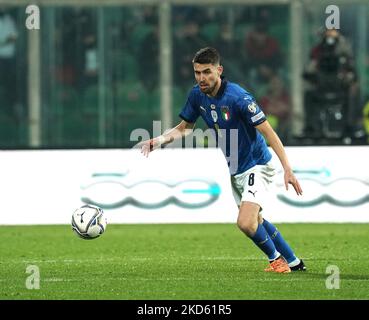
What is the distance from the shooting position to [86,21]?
20.5 metres

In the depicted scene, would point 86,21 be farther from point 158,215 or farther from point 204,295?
point 204,295

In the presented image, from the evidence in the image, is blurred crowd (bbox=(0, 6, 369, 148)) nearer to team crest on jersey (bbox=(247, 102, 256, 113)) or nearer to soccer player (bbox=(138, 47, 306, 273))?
soccer player (bbox=(138, 47, 306, 273))

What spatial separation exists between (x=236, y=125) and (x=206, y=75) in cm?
57

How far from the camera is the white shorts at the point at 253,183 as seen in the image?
11.2 meters

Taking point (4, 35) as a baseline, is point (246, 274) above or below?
below

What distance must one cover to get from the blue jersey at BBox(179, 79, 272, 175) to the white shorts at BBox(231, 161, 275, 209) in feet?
0.17

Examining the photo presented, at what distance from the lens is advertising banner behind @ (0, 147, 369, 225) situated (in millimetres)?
16953

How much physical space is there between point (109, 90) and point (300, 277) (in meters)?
10.3

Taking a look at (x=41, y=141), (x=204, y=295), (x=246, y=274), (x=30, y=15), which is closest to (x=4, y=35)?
(x=30, y=15)

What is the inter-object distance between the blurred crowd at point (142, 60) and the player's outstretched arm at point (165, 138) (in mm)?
8553

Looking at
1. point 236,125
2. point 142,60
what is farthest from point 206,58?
point 142,60

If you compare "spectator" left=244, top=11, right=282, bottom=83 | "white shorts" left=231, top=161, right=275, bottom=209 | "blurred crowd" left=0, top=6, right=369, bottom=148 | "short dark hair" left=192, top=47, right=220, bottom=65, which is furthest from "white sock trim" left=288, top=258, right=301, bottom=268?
"spectator" left=244, top=11, right=282, bottom=83

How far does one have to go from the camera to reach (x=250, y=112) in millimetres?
11023
